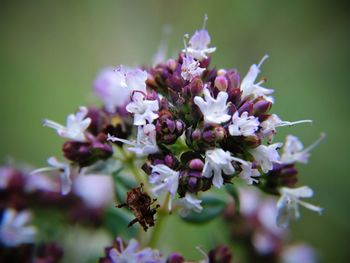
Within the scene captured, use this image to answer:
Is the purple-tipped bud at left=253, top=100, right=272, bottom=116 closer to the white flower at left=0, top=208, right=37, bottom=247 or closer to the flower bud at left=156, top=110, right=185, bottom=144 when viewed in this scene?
the flower bud at left=156, top=110, right=185, bottom=144

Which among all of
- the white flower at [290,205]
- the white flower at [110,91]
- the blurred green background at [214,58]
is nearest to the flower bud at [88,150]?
the white flower at [110,91]

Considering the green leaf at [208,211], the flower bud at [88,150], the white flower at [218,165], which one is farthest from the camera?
the green leaf at [208,211]

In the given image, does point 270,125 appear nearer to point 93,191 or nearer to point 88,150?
point 88,150

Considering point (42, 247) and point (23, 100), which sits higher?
point (23, 100)

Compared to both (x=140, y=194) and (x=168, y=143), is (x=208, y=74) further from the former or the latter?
(x=140, y=194)

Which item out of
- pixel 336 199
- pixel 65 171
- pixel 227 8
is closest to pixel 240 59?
pixel 227 8

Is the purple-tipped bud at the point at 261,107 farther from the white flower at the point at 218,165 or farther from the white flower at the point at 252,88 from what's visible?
the white flower at the point at 218,165
